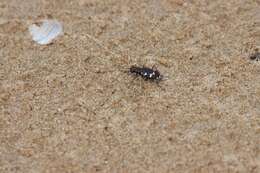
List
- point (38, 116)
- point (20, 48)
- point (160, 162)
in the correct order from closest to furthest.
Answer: point (160, 162)
point (38, 116)
point (20, 48)

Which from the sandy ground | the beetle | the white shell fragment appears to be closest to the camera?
the sandy ground

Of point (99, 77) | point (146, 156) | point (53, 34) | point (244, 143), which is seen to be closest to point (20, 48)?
point (53, 34)

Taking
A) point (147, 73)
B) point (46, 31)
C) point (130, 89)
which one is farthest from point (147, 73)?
point (46, 31)

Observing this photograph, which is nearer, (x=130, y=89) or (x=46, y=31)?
(x=130, y=89)

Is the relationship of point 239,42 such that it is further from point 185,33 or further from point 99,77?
point 99,77

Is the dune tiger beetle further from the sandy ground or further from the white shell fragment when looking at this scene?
the white shell fragment

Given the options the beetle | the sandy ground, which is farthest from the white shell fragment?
the beetle

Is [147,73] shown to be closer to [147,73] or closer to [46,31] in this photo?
[147,73]
